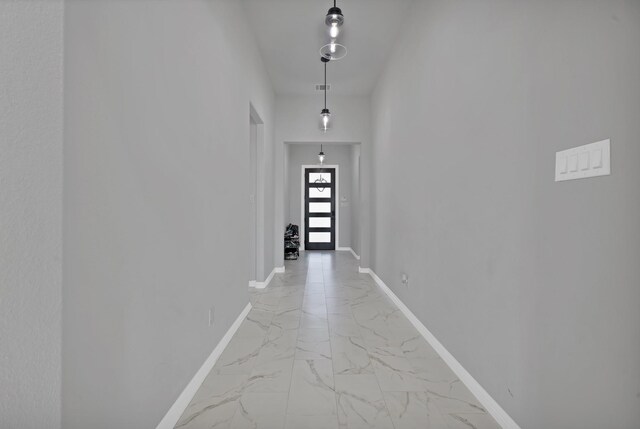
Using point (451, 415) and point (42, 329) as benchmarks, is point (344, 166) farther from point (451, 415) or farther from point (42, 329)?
point (42, 329)

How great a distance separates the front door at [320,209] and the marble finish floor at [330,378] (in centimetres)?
552

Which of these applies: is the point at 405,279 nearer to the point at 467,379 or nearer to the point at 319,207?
the point at 467,379

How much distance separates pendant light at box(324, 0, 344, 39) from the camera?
2.76 metres

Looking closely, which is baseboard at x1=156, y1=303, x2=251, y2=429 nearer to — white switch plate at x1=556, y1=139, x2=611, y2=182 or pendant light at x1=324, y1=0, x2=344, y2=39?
white switch plate at x1=556, y1=139, x2=611, y2=182

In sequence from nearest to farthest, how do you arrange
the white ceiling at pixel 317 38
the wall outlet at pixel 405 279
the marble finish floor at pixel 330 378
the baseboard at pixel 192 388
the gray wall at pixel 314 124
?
the baseboard at pixel 192 388 → the marble finish floor at pixel 330 378 → the white ceiling at pixel 317 38 → the wall outlet at pixel 405 279 → the gray wall at pixel 314 124

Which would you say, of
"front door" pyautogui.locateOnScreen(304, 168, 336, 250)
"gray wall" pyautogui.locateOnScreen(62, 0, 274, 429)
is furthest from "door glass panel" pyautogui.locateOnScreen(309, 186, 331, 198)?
"gray wall" pyautogui.locateOnScreen(62, 0, 274, 429)

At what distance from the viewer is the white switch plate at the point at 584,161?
3.74 ft

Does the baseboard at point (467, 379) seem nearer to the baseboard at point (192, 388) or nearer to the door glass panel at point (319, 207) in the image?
the baseboard at point (192, 388)

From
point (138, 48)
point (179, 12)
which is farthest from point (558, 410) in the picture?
point (179, 12)

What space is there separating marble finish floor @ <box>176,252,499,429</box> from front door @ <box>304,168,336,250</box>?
552 cm

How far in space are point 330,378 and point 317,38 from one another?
342 cm

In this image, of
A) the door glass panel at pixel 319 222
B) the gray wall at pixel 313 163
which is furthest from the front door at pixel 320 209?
the gray wall at pixel 313 163

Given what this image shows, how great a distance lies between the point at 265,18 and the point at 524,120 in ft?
9.65

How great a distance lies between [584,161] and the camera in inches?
48.1
